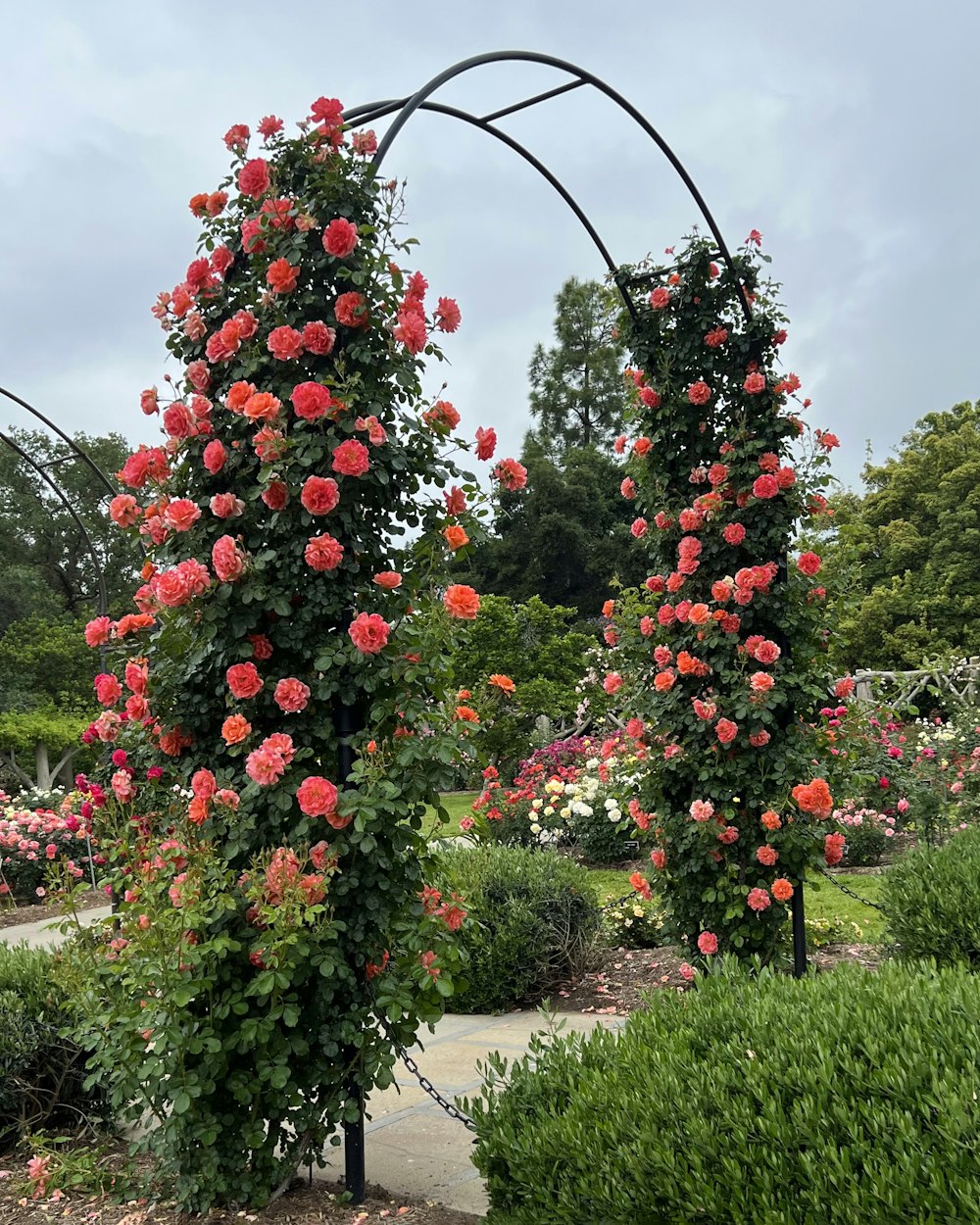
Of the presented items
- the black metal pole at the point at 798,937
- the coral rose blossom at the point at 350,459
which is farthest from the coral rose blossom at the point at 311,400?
the black metal pole at the point at 798,937

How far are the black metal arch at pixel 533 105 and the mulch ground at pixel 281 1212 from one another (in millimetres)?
3029

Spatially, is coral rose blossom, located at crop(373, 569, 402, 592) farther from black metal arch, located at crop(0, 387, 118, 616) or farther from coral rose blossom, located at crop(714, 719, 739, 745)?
black metal arch, located at crop(0, 387, 118, 616)

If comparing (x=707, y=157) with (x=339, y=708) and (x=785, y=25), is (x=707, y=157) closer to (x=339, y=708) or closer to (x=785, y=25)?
(x=785, y=25)

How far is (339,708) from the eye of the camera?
2910 mm

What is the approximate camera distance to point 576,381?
1243 inches

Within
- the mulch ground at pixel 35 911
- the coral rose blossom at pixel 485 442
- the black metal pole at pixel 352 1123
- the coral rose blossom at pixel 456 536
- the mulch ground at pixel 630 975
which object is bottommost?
the mulch ground at pixel 35 911

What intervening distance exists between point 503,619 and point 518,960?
39.2 feet

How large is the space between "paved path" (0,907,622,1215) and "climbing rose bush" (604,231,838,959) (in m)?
0.92

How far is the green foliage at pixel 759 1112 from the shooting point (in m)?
1.72

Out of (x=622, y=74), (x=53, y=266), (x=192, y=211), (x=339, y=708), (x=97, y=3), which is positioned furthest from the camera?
(x=53, y=266)

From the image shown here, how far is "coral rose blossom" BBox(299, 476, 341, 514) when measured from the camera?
273 centimetres

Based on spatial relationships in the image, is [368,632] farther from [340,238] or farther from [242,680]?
[340,238]

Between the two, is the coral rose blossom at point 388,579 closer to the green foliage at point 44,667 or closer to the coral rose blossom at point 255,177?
the coral rose blossom at point 255,177

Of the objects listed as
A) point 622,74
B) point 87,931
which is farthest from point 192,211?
point 622,74
